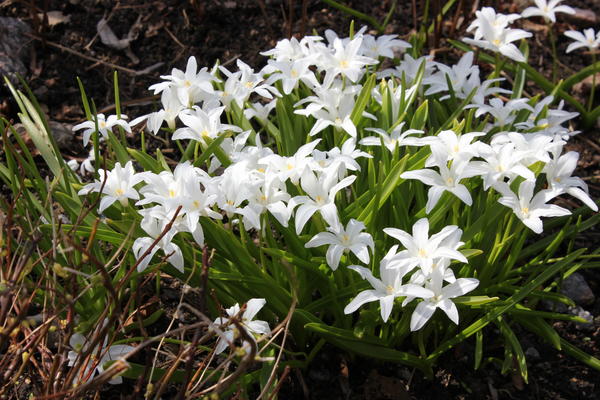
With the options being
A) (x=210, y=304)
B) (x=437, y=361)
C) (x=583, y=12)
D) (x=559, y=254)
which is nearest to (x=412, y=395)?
(x=437, y=361)

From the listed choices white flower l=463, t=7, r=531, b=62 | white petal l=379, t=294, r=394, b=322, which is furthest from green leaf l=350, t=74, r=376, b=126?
white petal l=379, t=294, r=394, b=322

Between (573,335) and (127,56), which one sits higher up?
(127,56)

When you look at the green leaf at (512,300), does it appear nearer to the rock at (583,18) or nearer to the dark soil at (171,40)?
the dark soil at (171,40)

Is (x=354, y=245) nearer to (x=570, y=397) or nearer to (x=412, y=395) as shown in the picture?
(x=412, y=395)

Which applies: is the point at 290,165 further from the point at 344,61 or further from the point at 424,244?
the point at 344,61

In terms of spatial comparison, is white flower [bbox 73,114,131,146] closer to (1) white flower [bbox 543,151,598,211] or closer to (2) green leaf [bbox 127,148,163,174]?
(2) green leaf [bbox 127,148,163,174]

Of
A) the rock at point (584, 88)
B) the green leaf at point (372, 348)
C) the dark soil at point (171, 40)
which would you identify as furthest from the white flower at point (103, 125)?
the rock at point (584, 88)

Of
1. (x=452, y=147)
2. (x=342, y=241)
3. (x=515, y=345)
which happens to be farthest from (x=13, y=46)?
(x=515, y=345)
